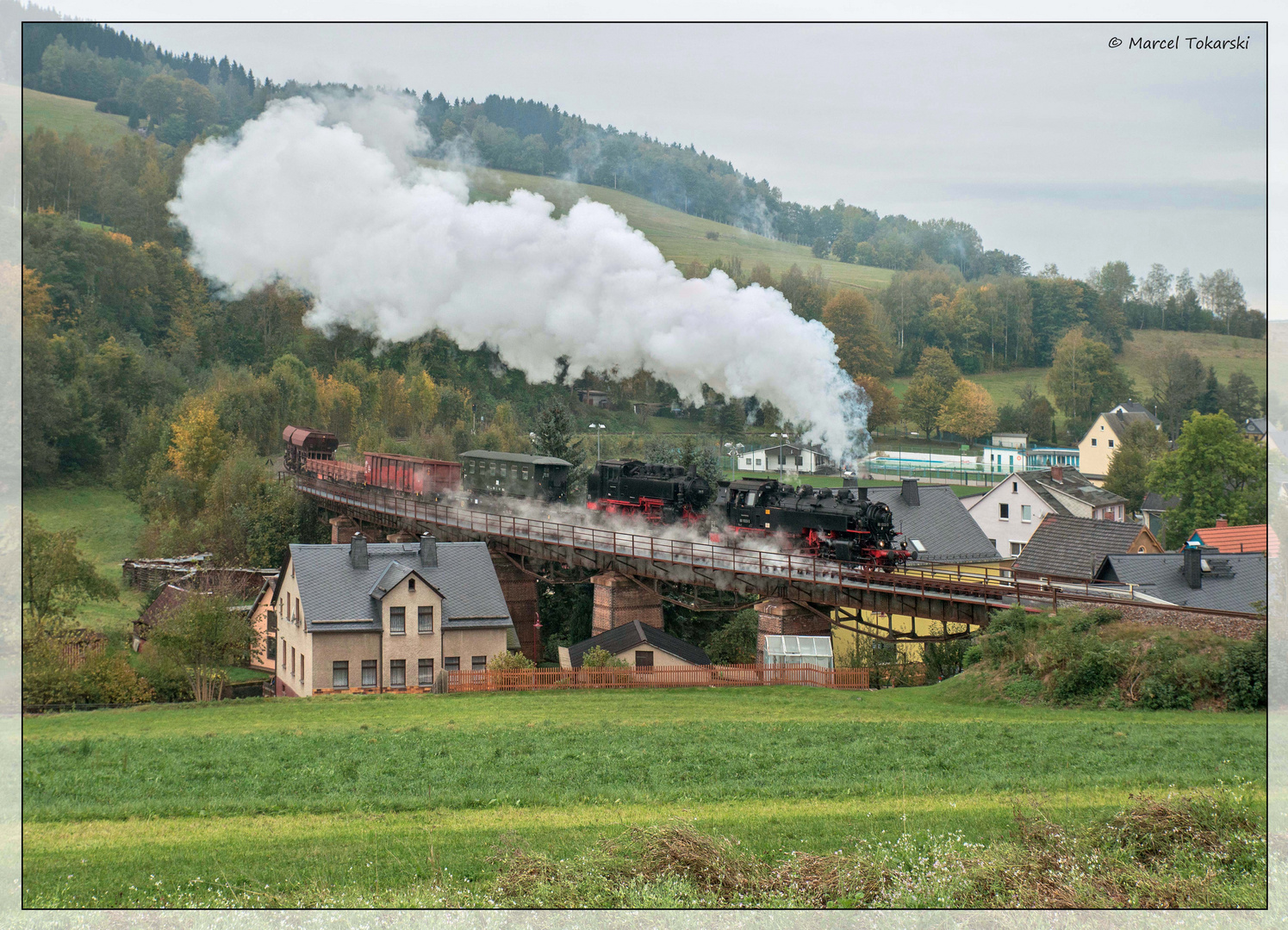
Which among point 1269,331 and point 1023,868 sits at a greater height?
point 1269,331

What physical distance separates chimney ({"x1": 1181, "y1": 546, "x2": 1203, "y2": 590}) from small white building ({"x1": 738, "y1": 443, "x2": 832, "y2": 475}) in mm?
19979

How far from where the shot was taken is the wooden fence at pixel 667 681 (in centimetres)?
3000

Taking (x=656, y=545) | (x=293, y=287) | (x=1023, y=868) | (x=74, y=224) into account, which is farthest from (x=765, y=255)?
(x=1023, y=868)

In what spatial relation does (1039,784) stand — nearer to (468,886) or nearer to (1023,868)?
(1023,868)

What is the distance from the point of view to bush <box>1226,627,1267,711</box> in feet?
63.1

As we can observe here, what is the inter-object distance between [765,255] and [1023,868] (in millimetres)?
112989

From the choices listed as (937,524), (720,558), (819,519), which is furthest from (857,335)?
(819,519)

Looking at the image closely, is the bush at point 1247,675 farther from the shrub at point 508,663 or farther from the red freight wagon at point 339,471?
the red freight wagon at point 339,471

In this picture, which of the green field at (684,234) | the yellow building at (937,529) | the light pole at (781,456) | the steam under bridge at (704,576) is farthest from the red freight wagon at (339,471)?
the green field at (684,234)

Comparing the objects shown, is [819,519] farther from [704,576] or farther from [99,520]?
[99,520]

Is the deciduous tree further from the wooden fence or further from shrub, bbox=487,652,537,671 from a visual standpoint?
shrub, bbox=487,652,537,671

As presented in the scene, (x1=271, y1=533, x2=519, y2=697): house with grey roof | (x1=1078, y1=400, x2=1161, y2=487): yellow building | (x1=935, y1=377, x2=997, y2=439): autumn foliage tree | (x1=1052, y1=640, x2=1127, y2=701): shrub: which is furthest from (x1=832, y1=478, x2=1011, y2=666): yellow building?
(x1=935, y1=377, x2=997, y2=439): autumn foliage tree

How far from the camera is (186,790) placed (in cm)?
1727

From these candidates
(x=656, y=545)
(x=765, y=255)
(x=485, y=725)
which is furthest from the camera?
(x=765, y=255)
